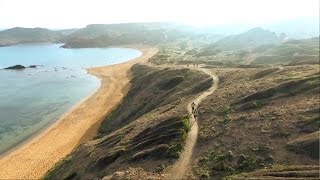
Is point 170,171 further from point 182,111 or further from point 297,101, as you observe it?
point 297,101

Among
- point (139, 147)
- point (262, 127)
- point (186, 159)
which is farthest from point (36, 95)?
point (262, 127)

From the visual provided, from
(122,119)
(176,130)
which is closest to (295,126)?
(176,130)

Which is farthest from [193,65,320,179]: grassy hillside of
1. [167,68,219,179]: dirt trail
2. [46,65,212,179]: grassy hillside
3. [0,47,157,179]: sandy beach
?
[0,47,157,179]: sandy beach

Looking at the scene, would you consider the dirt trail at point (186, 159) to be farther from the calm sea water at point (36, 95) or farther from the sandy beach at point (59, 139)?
the calm sea water at point (36, 95)

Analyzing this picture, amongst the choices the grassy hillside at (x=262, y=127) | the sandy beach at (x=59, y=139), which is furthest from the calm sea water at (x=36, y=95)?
the grassy hillside at (x=262, y=127)

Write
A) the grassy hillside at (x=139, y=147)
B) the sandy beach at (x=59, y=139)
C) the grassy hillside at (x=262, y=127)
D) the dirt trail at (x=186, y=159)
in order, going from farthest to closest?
1. the sandy beach at (x=59, y=139)
2. the grassy hillside at (x=139, y=147)
3. the dirt trail at (x=186, y=159)
4. the grassy hillside at (x=262, y=127)
